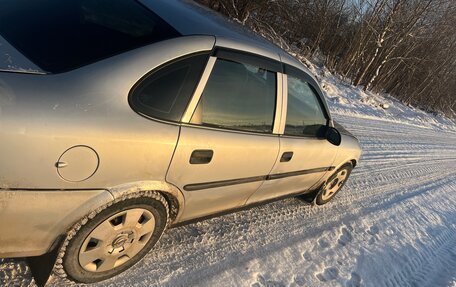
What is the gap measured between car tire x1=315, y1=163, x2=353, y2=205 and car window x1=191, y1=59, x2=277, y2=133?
191 centimetres

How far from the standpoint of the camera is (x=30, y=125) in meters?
1.95

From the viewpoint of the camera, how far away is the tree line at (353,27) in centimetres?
1529

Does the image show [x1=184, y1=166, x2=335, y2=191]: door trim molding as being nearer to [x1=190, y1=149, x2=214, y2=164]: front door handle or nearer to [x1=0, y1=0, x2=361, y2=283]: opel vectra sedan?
[x1=0, y1=0, x2=361, y2=283]: opel vectra sedan

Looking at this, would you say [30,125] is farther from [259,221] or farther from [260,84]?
[259,221]

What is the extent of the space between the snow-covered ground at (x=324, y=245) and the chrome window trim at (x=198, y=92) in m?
1.27

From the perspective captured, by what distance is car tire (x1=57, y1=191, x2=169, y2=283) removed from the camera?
96.0 inches

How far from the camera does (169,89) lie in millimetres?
2521

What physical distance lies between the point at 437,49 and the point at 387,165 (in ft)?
75.2

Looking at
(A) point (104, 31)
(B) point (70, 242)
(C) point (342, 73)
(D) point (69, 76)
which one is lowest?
(C) point (342, 73)

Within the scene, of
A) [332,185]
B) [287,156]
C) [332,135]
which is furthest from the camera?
[332,185]

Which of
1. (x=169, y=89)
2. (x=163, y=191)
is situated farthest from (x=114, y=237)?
(x=169, y=89)

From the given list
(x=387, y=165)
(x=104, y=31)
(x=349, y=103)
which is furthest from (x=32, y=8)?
(x=349, y=103)

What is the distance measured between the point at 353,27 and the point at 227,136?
1878 centimetres

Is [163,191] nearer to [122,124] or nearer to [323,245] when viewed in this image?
[122,124]
